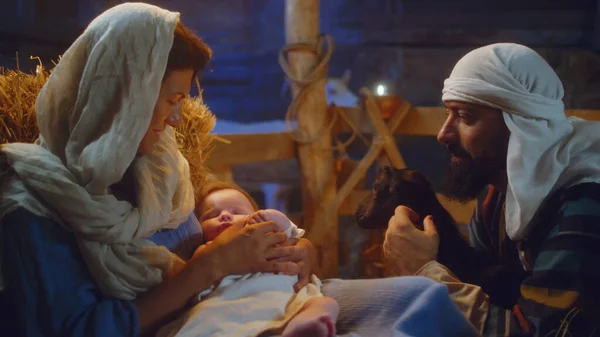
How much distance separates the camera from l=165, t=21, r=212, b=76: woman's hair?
1479mm

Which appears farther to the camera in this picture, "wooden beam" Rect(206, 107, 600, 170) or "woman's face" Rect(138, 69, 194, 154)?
"wooden beam" Rect(206, 107, 600, 170)

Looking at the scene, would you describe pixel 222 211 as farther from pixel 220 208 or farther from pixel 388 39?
pixel 388 39

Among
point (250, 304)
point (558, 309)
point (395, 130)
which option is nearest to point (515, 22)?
point (395, 130)

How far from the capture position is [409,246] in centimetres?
189

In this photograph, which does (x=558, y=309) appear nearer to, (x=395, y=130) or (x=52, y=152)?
(x=52, y=152)

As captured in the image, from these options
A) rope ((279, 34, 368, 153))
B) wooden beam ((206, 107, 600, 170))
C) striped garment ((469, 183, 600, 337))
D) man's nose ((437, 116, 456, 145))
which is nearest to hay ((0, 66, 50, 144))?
wooden beam ((206, 107, 600, 170))

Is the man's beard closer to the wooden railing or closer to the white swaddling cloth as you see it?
the white swaddling cloth

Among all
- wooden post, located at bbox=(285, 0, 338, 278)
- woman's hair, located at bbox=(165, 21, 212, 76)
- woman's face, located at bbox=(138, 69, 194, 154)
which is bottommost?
wooden post, located at bbox=(285, 0, 338, 278)

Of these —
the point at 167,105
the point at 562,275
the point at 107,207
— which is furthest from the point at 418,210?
the point at 107,207

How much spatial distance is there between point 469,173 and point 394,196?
0.31 meters

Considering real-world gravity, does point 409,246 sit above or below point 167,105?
below

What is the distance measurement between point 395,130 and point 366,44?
5.39 feet

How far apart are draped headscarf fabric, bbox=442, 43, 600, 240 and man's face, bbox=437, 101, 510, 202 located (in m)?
0.04

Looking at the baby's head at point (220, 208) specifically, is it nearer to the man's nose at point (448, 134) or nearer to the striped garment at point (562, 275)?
the man's nose at point (448, 134)
